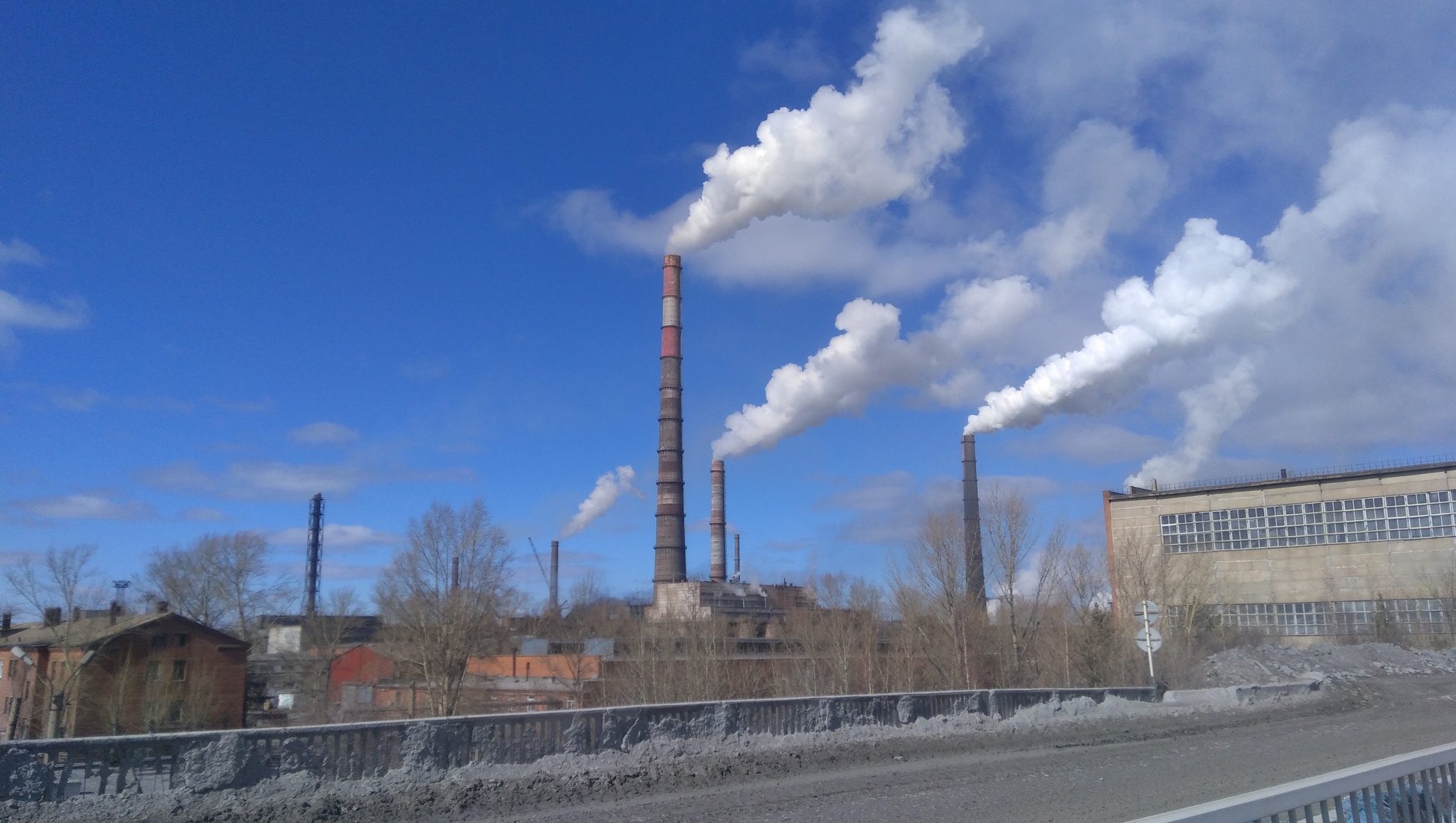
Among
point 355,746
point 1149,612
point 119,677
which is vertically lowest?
point 119,677

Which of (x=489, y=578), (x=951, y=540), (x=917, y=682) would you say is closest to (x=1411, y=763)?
(x=951, y=540)

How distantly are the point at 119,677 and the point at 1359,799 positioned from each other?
1846 inches

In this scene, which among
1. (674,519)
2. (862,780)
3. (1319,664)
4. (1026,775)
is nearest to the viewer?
(862,780)

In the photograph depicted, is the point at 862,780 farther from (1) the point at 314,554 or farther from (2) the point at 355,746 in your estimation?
(1) the point at 314,554

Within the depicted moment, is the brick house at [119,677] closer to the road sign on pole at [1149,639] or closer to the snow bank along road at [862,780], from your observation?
the snow bank along road at [862,780]

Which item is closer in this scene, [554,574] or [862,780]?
[862,780]

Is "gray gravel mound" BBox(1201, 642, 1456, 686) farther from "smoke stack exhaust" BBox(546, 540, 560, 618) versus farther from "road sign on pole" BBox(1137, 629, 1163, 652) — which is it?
"smoke stack exhaust" BBox(546, 540, 560, 618)

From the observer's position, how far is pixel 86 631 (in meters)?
42.1

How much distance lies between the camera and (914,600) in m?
39.6

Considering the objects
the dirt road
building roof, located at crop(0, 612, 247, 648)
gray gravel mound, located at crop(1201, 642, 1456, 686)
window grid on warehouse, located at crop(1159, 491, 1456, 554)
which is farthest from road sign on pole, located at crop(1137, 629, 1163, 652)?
building roof, located at crop(0, 612, 247, 648)

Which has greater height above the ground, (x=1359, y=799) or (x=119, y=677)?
(x=1359, y=799)

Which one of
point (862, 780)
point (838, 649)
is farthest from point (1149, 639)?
point (838, 649)

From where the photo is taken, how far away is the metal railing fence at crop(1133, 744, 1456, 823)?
4.21 meters

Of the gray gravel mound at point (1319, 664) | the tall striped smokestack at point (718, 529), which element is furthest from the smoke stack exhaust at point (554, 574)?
the gray gravel mound at point (1319, 664)
